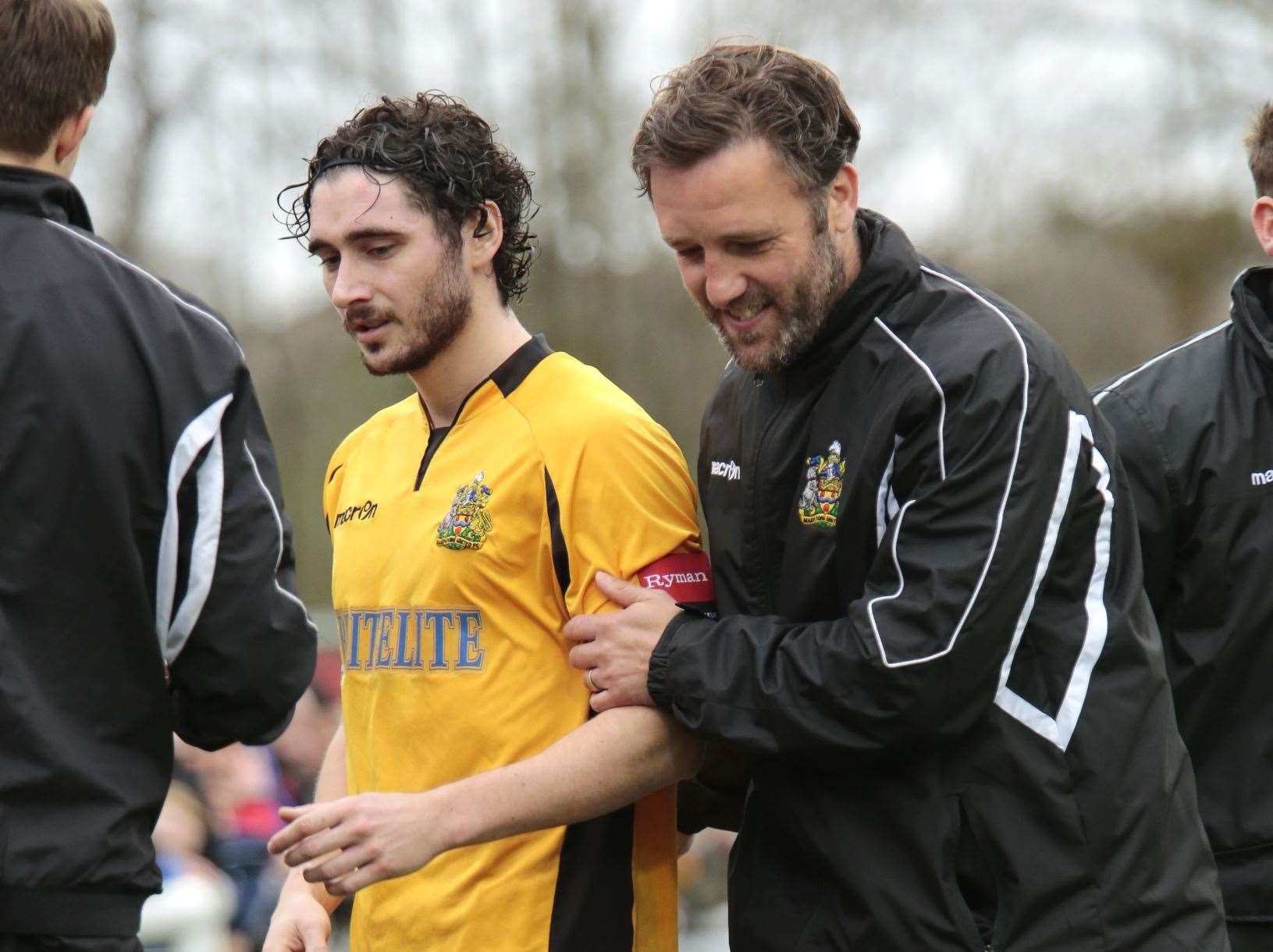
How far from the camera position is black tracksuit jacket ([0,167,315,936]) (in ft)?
8.87

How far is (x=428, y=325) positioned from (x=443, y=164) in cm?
38

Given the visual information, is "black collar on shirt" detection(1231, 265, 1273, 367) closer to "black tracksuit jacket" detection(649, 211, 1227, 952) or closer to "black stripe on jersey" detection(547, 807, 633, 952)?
"black tracksuit jacket" detection(649, 211, 1227, 952)

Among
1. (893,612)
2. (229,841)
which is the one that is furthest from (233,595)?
(229,841)

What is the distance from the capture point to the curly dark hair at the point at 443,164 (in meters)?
3.57

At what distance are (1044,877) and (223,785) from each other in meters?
6.21

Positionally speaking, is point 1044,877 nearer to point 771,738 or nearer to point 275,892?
point 771,738

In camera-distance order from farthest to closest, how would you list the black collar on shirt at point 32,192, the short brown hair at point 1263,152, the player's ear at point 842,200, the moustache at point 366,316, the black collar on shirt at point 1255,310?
the short brown hair at point 1263,152, the black collar on shirt at point 1255,310, the moustache at point 366,316, the player's ear at point 842,200, the black collar on shirt at point 32,192

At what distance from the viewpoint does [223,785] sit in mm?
8336

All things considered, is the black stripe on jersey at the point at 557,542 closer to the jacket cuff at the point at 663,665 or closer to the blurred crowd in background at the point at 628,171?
the jacket cuff at the point at 663,665

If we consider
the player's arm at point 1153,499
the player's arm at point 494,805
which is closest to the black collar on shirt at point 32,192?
the player's arm at point 494,805

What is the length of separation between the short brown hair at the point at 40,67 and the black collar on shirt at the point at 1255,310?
2.53 metres

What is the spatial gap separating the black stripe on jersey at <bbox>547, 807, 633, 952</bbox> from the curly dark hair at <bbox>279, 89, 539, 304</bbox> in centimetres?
122

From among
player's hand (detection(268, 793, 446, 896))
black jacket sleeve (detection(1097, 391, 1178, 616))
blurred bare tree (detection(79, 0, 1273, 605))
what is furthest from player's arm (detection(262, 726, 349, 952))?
blurred bare tree (detection(79, 0, 1273, 605))

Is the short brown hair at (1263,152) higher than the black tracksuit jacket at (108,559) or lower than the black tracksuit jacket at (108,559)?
higher
